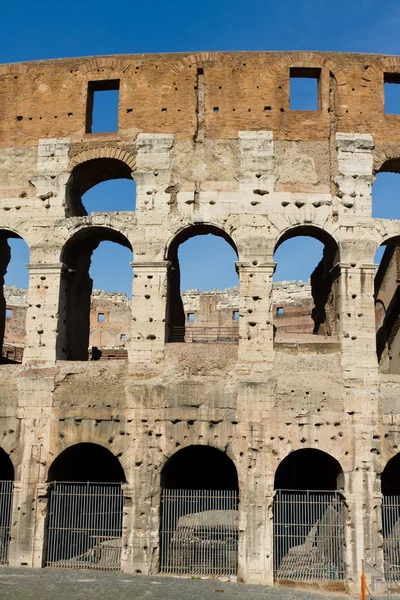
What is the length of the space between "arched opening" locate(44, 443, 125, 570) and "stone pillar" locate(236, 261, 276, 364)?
3655 millimetres

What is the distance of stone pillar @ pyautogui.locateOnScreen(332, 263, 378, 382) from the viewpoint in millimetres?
11688

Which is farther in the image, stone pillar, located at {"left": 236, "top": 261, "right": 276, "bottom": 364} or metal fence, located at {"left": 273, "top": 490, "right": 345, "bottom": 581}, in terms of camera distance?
stone pillar, located at {"left": 236, "top": 261, "right": 276, "bottom": 364}

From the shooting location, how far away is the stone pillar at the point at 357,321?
11.7 meters

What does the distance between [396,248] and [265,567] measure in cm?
856

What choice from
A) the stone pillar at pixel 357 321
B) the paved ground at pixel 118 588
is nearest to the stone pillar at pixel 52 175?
the stone pillar at pixel 357 321

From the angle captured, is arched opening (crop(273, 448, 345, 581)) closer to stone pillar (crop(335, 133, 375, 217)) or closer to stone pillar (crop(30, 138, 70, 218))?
stone pillar (crop(335, 133, 375, 217))

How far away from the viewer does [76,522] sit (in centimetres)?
1227

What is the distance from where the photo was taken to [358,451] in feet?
37.2

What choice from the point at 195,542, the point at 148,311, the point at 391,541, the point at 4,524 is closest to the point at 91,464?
the point at 4,524

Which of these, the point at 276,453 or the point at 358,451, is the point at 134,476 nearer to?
the point at 276,453

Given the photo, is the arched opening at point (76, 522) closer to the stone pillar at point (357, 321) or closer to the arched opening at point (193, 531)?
the arched opening at point (193, 531)

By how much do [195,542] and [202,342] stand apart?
3956mm

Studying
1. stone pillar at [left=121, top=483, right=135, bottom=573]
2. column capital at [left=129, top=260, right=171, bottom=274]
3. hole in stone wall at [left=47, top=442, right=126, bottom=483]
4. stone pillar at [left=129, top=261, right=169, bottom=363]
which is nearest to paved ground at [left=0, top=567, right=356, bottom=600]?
stone pillar at [left=121, top=483, right=135, bottom=573]

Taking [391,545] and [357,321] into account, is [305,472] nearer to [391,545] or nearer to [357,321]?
[391,545]
